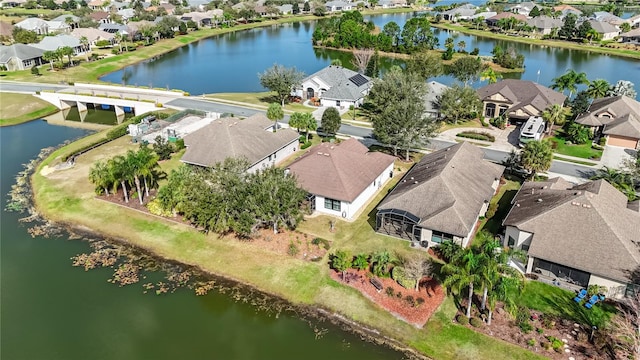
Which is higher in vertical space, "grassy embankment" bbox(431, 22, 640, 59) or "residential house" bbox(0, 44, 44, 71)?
"residential house" bbox(0, 44, 44, 71)

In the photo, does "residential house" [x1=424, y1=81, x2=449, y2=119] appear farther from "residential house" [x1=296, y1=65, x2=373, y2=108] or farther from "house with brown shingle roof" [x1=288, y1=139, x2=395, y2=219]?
"house with brown shingle roof" [x1=288, y1=139, x2=395, y2=219]

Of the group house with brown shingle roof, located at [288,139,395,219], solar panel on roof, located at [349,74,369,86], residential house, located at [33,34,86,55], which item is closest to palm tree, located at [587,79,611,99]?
solar panel on roof, located at [349,74,369,86]

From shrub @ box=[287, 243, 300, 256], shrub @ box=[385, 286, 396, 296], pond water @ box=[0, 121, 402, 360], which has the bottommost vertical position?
pond water @ box=[0, 121, 402, 360]

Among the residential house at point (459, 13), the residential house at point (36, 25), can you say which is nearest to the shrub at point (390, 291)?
the residential house at point (36, 25)

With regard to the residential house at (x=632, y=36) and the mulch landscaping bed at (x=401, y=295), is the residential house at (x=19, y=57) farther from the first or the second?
the residential house at (x=632, y=36)

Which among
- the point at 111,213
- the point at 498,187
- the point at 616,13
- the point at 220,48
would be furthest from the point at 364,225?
the point at 616,13


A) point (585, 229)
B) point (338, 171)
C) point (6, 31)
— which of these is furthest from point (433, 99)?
point (6, 31)

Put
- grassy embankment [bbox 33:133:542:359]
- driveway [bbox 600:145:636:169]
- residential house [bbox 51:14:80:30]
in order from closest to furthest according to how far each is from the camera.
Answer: grassy embankment [bbox 33:133:542:359]
driveway [bbox 600:145:636:169]
residential house [bbox 51:14:80:30]
